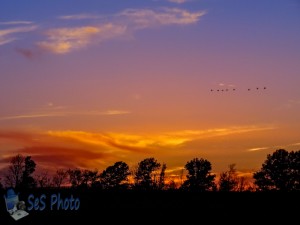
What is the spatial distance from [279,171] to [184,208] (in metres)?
47.1

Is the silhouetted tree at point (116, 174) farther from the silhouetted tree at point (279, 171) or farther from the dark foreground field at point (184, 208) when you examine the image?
the dark foreground field at point (184, 208)

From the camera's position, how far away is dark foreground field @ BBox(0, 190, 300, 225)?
41281 millimetres

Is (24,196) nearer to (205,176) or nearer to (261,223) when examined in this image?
(261,223)

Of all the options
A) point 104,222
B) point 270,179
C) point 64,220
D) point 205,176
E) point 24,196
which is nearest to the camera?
point 24,196

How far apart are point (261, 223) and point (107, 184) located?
2304 inches

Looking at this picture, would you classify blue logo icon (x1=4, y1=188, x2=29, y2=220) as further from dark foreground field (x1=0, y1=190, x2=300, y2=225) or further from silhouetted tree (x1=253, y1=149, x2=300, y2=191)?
silhouetted tree (x1=253, y1=149, x2=300, y2=191)

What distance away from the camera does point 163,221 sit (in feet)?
141

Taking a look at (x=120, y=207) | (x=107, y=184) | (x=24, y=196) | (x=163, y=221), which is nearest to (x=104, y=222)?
(x=120, y=207)

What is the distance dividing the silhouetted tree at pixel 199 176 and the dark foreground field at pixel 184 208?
53.1 meters

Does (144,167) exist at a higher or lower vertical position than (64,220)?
higher

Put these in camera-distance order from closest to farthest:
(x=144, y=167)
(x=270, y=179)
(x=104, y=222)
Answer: (x=104, y=222) < (x=270, y=179) < (x=144, y=167)

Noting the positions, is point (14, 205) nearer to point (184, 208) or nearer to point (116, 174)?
point (184, 208)

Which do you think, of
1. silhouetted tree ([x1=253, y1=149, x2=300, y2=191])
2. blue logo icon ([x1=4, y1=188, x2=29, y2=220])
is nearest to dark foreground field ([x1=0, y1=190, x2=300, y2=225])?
blue logo icon ([x1=4, y1=188, x2=29, y2=220])

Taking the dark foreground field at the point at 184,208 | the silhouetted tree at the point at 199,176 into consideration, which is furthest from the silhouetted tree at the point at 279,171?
the dark foreground field at the point at 184,208
